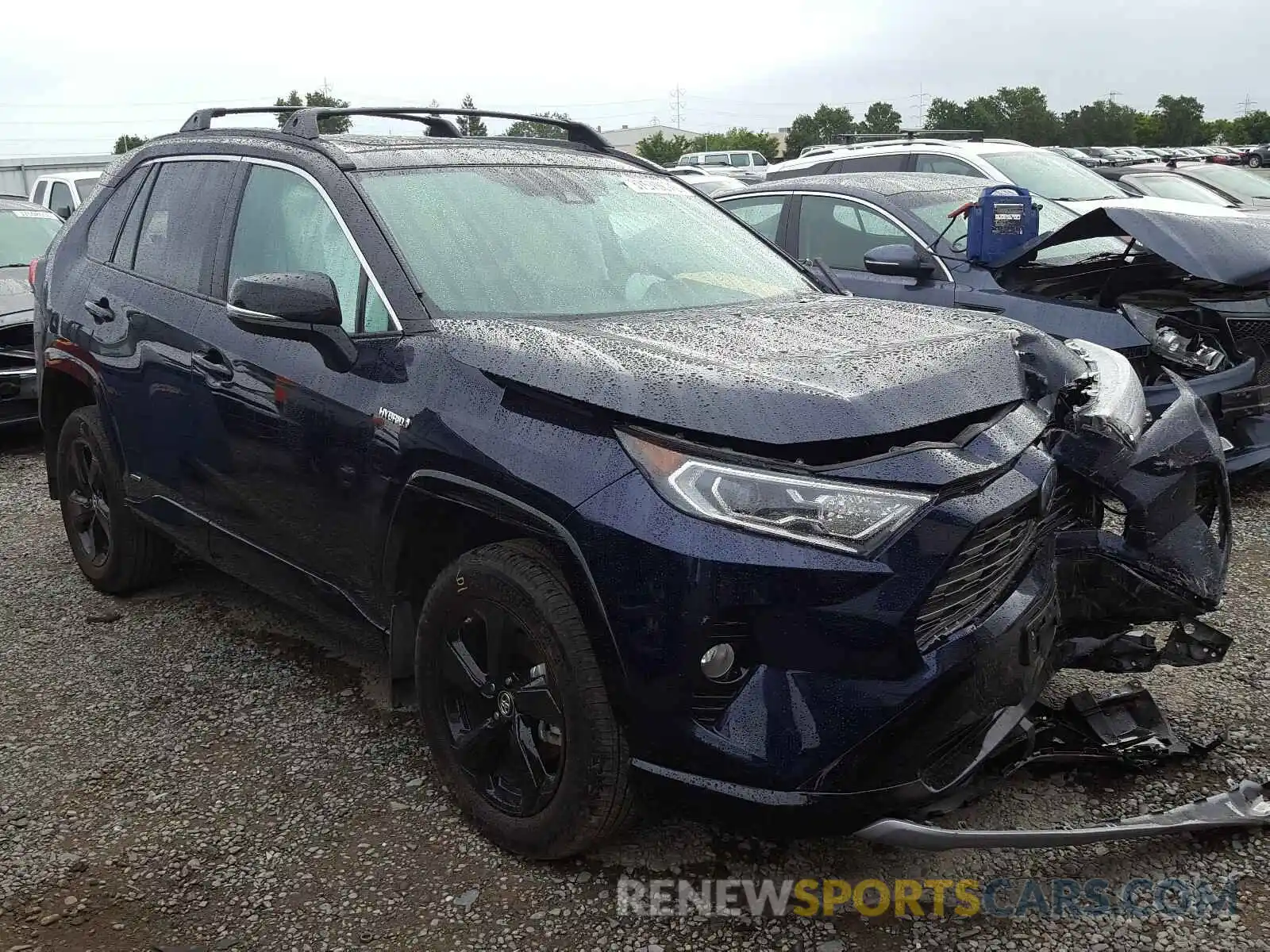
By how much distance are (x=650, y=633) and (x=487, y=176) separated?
71.8 inches

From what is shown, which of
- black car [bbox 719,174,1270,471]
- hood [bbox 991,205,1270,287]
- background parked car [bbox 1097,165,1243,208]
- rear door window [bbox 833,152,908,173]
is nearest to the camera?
hood [bbox 991,205,1270,287]

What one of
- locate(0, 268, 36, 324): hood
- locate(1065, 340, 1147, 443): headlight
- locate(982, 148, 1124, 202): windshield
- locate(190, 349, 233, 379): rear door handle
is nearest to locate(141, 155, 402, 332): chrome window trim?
locate(190, 349, 233, 379): rear door handle

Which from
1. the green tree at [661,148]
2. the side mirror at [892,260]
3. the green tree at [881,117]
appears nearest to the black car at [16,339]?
the side mirror at [892,260]

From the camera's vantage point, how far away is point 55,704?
3.94 m

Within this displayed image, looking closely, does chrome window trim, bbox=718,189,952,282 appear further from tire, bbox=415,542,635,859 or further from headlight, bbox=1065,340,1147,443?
tire, bbox=415,542,635,859

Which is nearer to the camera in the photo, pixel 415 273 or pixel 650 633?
pixel 650 633

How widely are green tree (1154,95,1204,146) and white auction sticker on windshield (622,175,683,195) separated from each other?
86.3 meters

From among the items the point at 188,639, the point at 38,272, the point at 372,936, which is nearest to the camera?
the point at 372,936

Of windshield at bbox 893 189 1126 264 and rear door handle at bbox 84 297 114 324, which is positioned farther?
windshield at bbox 893 189 1126 264

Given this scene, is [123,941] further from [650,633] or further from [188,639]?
[188,639]

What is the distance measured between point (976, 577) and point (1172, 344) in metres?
3.58

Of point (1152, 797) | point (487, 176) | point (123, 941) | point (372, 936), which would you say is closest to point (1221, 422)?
point (1152, 797)

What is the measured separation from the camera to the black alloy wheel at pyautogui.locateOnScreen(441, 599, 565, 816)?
2.66 meters

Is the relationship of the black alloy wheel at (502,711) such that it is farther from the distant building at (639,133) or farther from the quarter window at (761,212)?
the distant building at (639,133)
